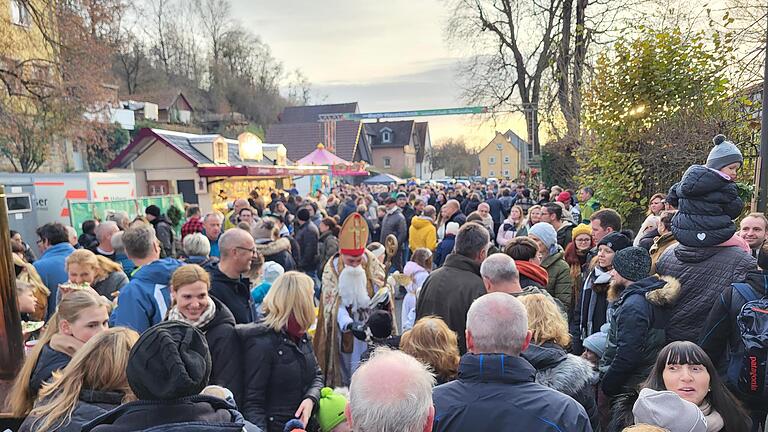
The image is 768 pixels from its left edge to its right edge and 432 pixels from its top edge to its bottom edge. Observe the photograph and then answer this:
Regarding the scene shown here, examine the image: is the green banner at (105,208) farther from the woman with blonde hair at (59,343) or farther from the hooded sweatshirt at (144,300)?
the woman with blonde hair at (59,343)

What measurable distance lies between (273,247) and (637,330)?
4541 millimetres

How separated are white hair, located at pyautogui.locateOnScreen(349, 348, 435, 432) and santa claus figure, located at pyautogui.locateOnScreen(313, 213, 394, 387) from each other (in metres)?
2.83

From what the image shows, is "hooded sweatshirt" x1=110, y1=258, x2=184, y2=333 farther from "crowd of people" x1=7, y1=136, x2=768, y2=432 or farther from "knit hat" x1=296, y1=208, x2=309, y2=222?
"knit hat" x1=296, y1=208, x2=309, y2=222

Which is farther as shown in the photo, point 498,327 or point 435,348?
point 435,348

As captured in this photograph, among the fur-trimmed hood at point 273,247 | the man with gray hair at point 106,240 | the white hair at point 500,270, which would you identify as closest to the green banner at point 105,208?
the man with gray hair at point 106,240

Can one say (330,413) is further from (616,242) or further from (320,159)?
(320,159)

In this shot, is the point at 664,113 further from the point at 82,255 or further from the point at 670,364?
the point at 82,255

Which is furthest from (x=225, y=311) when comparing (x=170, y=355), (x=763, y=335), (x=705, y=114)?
(x=705, y=114)

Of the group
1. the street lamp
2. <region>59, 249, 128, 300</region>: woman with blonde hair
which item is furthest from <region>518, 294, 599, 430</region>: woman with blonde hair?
the street lamp

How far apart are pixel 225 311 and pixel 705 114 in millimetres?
7604

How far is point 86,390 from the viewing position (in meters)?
2.24

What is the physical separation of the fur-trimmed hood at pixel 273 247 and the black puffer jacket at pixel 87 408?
409 centimetres

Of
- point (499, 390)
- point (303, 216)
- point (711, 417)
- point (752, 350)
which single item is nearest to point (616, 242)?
point (752, 350)

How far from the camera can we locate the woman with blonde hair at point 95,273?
4730 millimetres
